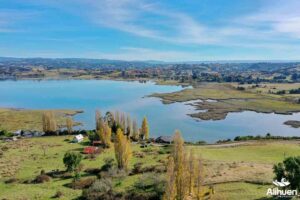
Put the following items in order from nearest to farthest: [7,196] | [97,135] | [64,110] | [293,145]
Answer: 1. [7,196]
2. [293,145]
3. [97,135]
4. [64,110]

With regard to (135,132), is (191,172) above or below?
above

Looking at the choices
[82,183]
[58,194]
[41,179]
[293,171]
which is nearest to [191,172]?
[293,171]

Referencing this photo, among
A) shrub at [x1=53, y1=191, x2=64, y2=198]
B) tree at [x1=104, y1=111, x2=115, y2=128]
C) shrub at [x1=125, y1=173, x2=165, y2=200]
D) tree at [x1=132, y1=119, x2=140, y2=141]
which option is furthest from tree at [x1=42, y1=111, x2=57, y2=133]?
shrub at [x1=125, y1=173, x2=165, y2=200]

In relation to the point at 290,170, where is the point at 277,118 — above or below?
below

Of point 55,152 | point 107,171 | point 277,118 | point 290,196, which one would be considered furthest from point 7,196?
point 277,118

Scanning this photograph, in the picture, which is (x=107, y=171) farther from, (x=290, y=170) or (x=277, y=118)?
(x=277, y=118)

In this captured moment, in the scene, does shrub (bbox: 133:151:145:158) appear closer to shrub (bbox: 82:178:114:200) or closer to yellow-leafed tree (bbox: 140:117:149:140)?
shrub (bbox: 82:178:114:200)

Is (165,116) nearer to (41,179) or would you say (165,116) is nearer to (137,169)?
(137,169)

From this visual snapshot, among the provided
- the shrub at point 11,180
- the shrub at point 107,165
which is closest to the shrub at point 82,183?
the shrub at point 107,165
